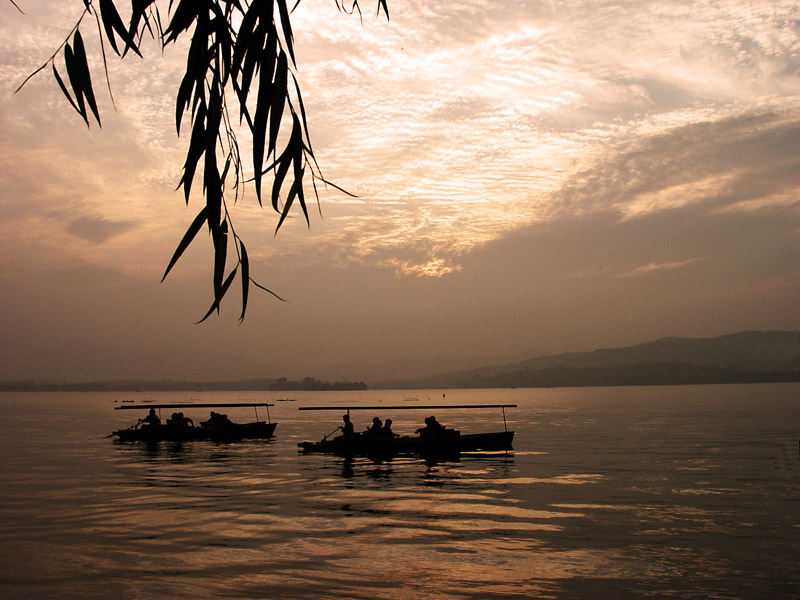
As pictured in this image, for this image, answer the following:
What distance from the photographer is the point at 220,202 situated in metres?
4.89

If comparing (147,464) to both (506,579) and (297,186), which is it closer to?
(506,579)

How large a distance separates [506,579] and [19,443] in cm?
5870

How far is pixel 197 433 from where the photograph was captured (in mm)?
52406

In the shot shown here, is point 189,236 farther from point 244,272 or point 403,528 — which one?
point 403,528

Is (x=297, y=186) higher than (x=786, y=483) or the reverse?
higher

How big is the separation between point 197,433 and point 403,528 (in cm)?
3403

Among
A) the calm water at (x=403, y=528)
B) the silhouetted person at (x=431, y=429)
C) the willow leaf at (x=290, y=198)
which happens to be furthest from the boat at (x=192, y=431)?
the willow leaf at (x=290, y=198)

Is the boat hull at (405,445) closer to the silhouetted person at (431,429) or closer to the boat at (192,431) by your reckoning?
the silhouetted person at (431,429)

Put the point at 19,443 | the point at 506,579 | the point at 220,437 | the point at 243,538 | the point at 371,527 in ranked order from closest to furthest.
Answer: the point at 506,579 → the point at 243,538 → the point at 371,527 → the point at 220,437 → the point at 19,443

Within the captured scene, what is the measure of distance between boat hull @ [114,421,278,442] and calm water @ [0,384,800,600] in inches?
354

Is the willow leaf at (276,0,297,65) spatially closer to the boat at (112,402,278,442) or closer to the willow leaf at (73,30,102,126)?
the willow leaf at (73,30,102,126)

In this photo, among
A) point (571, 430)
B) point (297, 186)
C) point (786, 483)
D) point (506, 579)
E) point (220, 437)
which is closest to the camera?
point (297, 186)

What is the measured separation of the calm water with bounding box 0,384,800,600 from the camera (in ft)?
52.7

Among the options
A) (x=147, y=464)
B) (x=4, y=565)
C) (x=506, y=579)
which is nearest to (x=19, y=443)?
(x=147, y=464)
